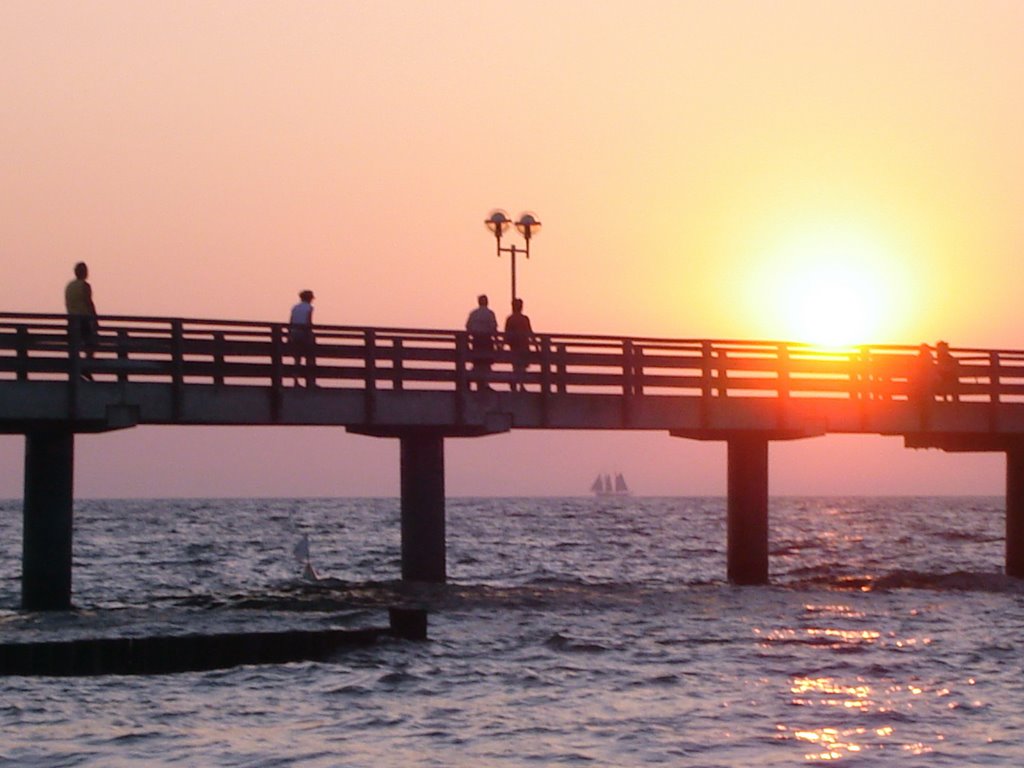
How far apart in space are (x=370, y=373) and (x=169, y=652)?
903 cm

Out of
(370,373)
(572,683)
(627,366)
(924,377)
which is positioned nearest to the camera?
(572,683)

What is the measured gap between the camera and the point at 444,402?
27.7 meters

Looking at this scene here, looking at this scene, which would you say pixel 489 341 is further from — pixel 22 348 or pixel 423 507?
pixel 22 348

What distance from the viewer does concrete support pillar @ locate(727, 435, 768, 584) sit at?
3086 centimetres

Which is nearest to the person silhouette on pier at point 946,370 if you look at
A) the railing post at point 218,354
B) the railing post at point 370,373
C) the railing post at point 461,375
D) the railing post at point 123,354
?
the railing post at point 461,375

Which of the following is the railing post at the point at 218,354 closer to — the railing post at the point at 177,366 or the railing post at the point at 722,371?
the railing post at the point at 177,366

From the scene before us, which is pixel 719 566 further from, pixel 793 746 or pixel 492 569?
pixel 793 746

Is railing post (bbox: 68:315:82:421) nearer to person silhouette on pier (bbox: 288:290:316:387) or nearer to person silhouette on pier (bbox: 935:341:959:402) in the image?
person silhouette on pier (bbox: 288:290:316:387)

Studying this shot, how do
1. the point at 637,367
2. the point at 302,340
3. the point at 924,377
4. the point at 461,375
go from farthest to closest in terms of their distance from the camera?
the point at 924,377 < the point at 637,367 < the point at 461,375 < the point at 302,340

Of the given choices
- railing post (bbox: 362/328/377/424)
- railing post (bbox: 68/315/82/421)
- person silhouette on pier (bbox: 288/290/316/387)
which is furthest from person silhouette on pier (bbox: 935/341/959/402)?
railing post (bbox: 68/315/82/421)

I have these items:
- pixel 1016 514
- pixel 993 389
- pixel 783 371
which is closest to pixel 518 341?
pixel 783 371

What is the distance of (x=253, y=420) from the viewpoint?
86.5ft

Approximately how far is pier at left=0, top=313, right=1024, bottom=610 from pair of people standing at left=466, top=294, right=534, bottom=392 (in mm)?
132

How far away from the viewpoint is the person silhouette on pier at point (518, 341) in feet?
92.3
